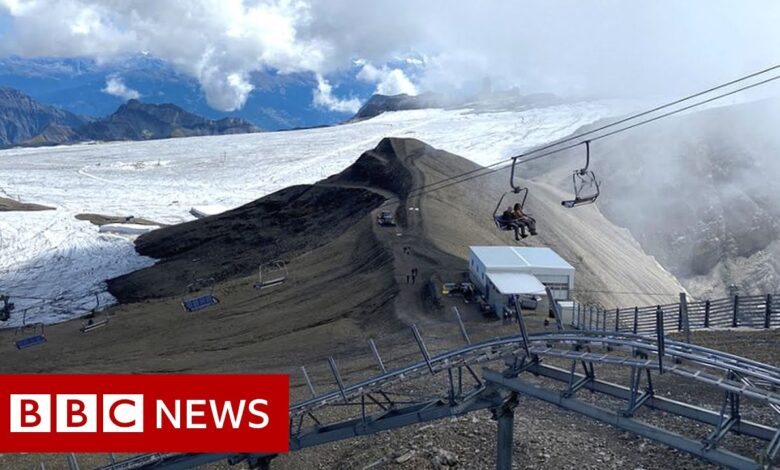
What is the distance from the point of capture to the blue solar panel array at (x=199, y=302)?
121 feet

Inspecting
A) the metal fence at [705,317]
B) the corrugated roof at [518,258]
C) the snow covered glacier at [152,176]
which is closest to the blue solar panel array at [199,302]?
the snow covered glacier at [152,176]

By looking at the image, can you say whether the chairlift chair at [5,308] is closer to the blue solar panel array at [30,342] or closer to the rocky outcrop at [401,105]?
the blue solar panel array at [30,342]

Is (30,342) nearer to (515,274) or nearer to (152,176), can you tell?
(515,274)

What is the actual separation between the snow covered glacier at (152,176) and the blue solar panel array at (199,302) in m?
10.1

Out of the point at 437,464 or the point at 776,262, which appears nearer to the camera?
the point at 437,464

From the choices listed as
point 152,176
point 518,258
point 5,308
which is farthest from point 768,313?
point 152,176

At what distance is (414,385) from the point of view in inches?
817

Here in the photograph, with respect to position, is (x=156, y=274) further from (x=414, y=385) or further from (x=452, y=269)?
(x=414, y=385)

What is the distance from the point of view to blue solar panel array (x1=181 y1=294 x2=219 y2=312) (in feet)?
121

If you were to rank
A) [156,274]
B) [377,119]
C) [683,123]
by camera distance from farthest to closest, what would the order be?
[377,119] < [683,123] < [156,274]

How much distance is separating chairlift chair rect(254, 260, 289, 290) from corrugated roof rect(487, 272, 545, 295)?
13194mm

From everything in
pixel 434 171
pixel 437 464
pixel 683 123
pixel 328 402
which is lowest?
pixel 437 464

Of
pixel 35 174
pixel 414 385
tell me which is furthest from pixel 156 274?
pixel 35 174

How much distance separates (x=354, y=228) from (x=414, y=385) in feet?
79.5
